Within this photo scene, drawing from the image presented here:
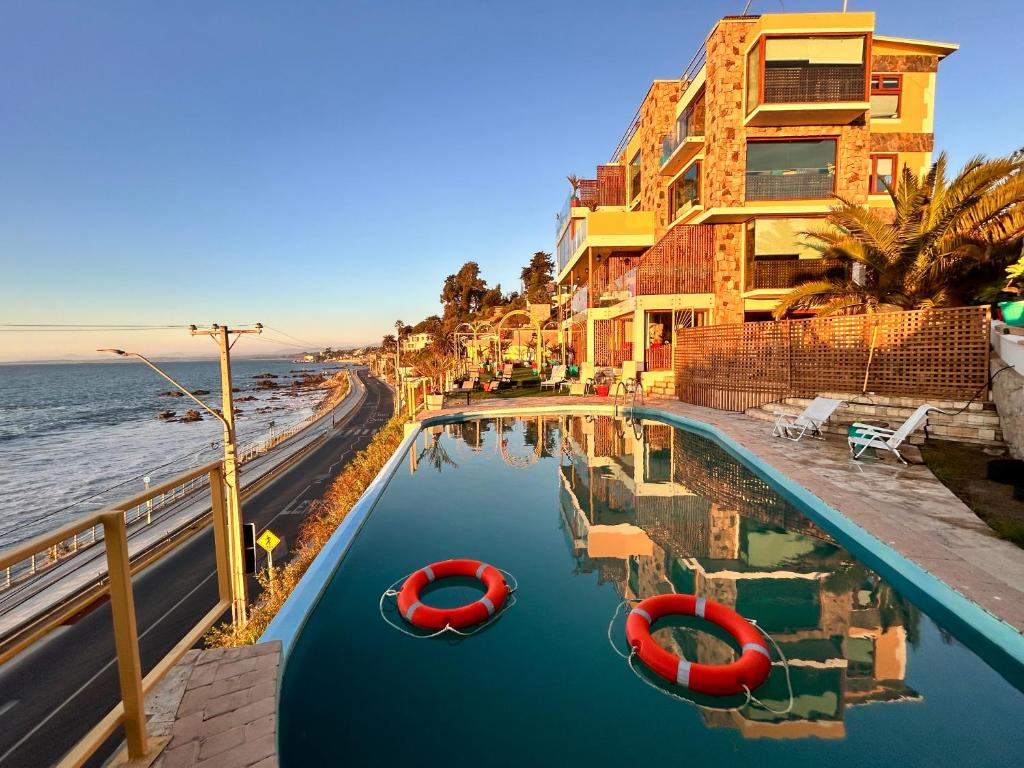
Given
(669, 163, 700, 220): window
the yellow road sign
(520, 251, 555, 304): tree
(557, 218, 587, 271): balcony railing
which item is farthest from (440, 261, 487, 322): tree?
the yellow road sign

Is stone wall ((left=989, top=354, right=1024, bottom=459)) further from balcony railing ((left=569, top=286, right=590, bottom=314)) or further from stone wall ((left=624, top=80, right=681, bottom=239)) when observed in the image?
balcony railing ((left=569, top=286, right=590, bottom=314))

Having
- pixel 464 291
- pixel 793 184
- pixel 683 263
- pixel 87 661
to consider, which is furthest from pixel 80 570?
pixel 464 291

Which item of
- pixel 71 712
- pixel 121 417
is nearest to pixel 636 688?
pixel 71 712

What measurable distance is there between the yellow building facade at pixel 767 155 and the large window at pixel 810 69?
0.04m

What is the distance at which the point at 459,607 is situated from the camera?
5.04 meters

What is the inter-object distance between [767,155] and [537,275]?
50.0 m

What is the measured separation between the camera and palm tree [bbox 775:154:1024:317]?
36.7ft

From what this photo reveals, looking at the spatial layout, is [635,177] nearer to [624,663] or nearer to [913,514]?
[913,514]

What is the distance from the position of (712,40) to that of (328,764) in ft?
76.0

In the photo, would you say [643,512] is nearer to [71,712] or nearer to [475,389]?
[71,712]

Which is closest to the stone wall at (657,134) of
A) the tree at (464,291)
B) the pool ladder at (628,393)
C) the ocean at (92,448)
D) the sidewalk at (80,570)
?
the pool ladder at (628,393)

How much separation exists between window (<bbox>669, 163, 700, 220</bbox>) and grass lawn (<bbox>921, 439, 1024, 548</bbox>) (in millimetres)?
14059

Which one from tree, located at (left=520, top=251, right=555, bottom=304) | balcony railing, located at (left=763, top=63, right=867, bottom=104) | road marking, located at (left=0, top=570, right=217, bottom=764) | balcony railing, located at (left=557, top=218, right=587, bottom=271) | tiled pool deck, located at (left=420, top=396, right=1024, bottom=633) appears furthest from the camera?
tree, located at (left=520, top=251, right=555, bottom=304)

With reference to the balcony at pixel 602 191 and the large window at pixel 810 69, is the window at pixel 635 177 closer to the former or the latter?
the balcony at pixel 602 191
